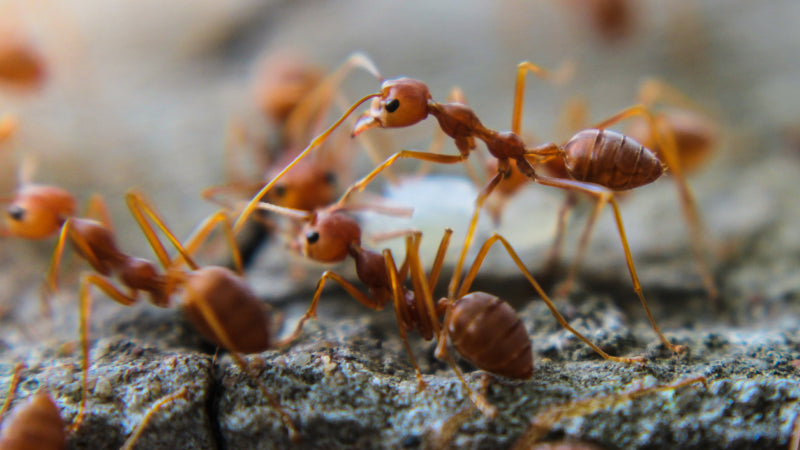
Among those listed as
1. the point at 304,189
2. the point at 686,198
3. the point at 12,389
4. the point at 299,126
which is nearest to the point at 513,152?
the point at 686,198

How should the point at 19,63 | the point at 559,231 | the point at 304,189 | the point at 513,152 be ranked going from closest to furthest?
the point at 513,152
the point at 559,231
the point at 304,189
the point at 19,63

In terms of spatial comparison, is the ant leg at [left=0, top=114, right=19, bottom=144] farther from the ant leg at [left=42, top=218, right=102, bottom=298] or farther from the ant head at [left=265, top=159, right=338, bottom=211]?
the ant head at [left=265, top=159, right=338, bottom=211]

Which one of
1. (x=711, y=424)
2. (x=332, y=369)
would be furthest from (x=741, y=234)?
(x=332, y=369)

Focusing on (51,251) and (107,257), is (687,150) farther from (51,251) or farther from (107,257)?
(51,251)

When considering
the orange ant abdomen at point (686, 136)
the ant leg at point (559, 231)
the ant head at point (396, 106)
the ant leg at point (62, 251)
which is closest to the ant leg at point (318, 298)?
the ant head at point (396, 106)

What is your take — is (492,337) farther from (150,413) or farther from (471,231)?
(150,413)

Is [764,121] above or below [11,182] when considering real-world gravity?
above

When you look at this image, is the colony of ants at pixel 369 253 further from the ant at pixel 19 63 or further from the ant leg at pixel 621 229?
the ant at pixel 19 63
